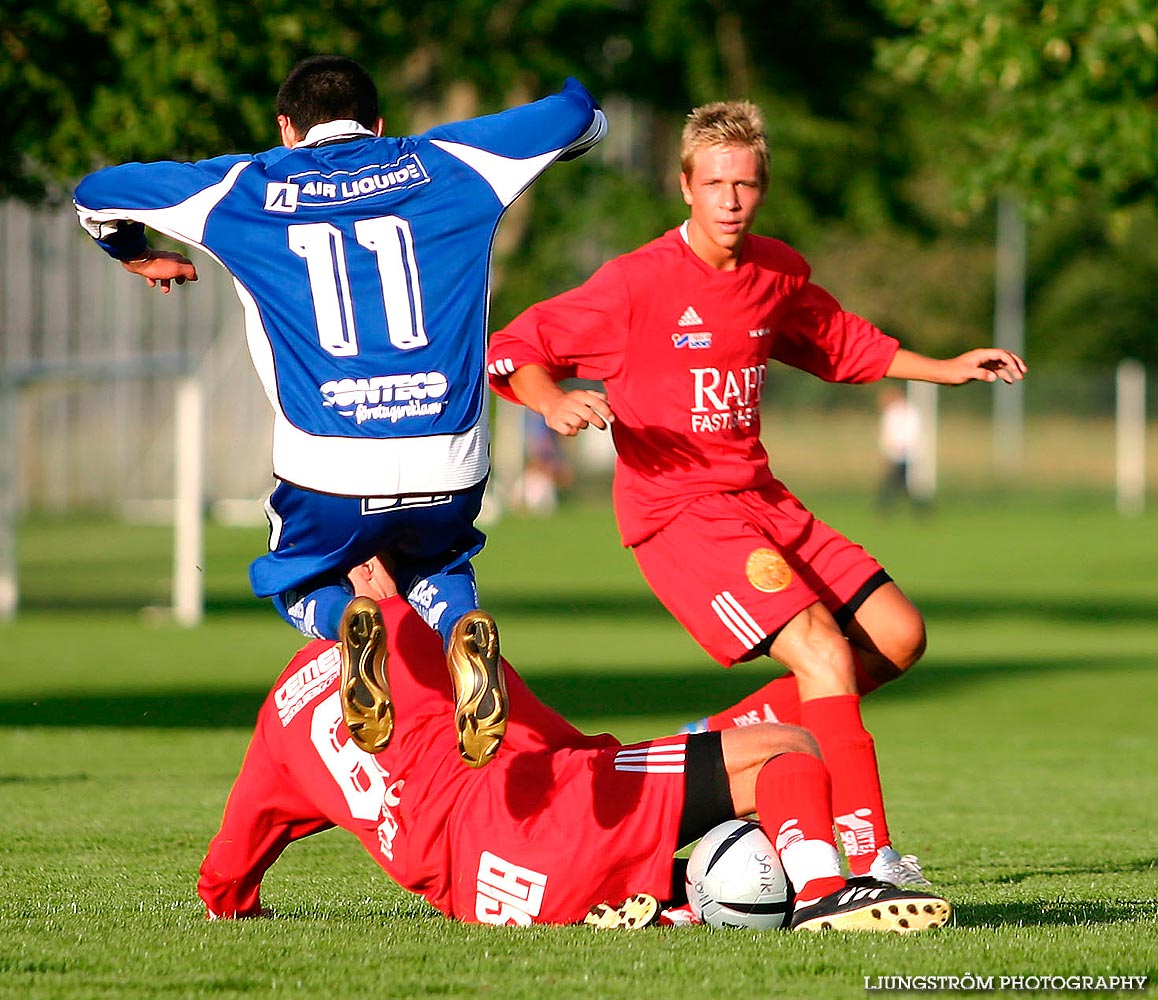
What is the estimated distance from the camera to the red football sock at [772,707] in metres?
6.84

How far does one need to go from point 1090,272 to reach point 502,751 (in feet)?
208

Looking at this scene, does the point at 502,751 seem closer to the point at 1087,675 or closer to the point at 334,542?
the point at 334,542

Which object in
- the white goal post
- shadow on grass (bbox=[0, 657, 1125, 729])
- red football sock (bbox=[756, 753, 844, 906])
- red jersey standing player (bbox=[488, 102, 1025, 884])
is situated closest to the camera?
red football sock (bbox=[756, 753, 844, 906])

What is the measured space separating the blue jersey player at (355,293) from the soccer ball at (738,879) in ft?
3.50

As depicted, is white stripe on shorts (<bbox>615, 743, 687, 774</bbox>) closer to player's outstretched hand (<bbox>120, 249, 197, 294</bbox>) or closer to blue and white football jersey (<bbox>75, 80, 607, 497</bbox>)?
blue and white football jersey (<bbox>75, 80, 607, 497</bbox>)

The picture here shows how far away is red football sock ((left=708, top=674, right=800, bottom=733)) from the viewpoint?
269 inches

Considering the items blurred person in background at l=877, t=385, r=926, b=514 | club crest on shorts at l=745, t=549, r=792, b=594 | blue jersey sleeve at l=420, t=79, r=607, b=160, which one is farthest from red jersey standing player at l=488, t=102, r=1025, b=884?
blurred person in background at l=877, t=385, r=926, b=514

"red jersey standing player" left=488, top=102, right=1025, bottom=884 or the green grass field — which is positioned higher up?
"red jersey standing player" left=488, top=102, right=1025, bottom=884

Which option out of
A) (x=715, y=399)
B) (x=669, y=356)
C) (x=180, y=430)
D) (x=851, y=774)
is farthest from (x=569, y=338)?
(x=180, y=430)

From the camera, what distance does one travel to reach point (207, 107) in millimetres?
13414

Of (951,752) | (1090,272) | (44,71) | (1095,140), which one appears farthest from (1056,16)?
(1090,272)

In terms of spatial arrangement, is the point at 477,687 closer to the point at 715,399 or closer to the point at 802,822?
Answer: the point at 802,822

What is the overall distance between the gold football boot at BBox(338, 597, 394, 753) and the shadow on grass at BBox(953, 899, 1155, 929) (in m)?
1.60

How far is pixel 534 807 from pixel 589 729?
7702 millimetres
